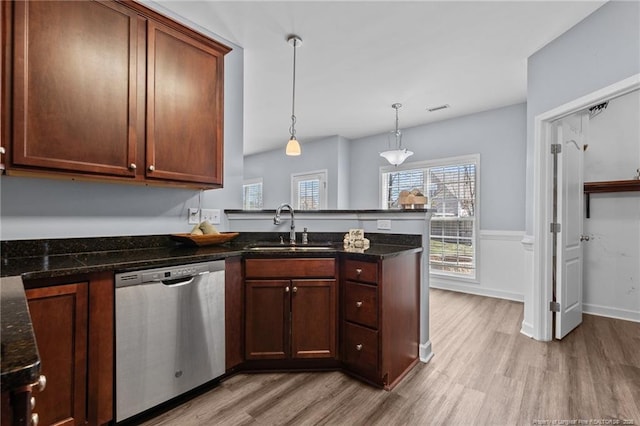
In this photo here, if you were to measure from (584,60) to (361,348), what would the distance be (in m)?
2.78

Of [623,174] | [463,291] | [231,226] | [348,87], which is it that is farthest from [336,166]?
[623,174]

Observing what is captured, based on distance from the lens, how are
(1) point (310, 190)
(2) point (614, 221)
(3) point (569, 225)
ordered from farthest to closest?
(1) point (310, 190) < (2) point (614, 221) < (3) point (569, 225)

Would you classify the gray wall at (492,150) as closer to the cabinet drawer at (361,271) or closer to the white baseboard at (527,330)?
the white baseboard at (527,330)

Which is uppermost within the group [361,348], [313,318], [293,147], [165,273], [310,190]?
[293,147]

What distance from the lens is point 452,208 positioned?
4.59 metres

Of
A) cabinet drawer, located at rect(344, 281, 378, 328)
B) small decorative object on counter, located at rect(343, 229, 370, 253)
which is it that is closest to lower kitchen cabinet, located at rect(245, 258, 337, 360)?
cabinet drawer, located at rect(344, 281, 378, 328)

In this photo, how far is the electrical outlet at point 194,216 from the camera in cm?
239

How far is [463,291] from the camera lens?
444cm

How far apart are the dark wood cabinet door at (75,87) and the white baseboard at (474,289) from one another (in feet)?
14.4

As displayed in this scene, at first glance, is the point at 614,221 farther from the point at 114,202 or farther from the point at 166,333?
the point at 114,202

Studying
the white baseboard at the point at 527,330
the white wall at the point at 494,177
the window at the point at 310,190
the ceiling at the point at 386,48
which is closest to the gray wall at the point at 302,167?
the window at the point at 310,190

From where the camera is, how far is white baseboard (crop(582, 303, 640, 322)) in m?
3.21

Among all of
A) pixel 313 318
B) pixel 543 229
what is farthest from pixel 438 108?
pixel 313 318

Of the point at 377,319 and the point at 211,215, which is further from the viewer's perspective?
the point at 211,215
